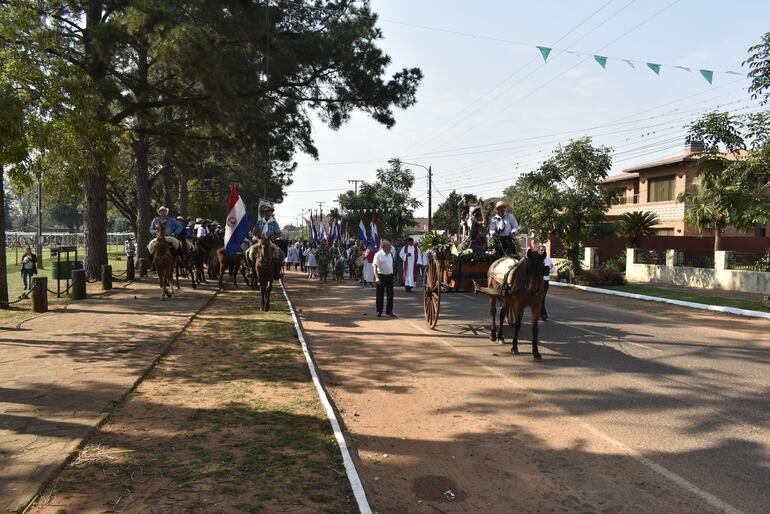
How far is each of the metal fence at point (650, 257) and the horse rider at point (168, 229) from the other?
71.0ft

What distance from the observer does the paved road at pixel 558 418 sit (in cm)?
418

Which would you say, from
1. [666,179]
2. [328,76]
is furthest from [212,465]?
[666,179]

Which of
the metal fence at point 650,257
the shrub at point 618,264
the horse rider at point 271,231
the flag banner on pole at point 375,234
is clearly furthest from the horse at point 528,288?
the shrub at point 618,264

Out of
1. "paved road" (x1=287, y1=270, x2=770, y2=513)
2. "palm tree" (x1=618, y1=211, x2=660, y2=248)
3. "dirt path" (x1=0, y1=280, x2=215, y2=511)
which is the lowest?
"paved road" (x1=287, y1=270, x2=770, y2=513)

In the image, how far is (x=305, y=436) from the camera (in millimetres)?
5078

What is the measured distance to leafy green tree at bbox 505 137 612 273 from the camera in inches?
979

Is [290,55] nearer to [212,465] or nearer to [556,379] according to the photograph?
[556,379]

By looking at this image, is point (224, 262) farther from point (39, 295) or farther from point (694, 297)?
point (694, 297)

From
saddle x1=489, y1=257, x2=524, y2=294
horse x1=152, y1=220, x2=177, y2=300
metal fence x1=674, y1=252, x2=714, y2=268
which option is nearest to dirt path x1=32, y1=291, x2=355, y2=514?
saddle x1=489, y1=257, x2=524, y2=294

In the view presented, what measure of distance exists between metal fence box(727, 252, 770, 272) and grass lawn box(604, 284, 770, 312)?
2.68 metres

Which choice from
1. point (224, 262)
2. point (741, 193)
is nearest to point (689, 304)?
point (741, 193)

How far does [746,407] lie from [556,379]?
218 cm

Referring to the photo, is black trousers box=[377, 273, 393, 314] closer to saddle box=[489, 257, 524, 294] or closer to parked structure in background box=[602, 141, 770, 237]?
saddle box=[489, 257, 524, 294]

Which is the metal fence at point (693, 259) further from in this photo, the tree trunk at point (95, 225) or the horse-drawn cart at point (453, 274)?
the tree trunk at point (95, 225)
